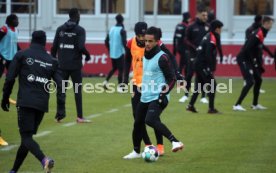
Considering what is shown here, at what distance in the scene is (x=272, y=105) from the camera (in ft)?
68.5

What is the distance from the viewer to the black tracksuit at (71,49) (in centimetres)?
1650

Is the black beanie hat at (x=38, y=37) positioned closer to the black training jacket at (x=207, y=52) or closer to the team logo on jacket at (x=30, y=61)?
the team logo on jacket at (x=30, y=61)

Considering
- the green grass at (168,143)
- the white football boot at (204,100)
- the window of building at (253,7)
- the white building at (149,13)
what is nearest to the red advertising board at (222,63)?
the white building at (149,13)

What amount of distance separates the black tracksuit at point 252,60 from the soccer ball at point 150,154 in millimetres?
7943

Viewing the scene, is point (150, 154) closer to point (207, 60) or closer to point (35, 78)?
point (35, 78)

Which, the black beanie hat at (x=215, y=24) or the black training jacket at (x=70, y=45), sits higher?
the black beanie hat at (x=215, y=24)

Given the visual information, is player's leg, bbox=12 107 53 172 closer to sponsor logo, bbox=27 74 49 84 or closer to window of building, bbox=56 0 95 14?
sponsor logo, bbox=27 74 49 84

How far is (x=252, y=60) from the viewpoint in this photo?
19438mm

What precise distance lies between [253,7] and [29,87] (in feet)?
81.6

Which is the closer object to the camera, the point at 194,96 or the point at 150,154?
the point at 150,154

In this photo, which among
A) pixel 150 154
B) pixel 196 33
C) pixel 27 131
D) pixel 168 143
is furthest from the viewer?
pixel 196 33

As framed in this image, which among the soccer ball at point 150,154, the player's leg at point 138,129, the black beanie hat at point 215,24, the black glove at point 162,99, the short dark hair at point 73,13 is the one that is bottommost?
the soccer ball at point 150,154

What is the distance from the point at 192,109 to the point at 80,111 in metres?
3.23

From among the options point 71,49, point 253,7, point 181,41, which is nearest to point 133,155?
point 71,49
